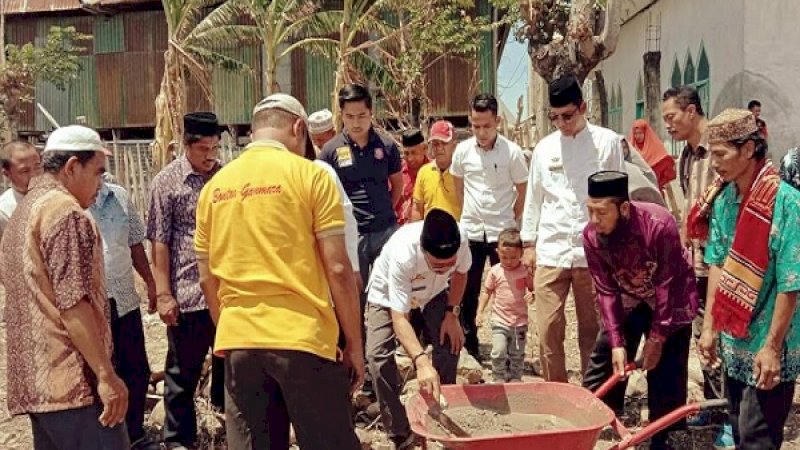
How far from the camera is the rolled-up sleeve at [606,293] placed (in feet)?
13.4

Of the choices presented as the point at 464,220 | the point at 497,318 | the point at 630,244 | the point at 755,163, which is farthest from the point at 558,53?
the point at 755,163

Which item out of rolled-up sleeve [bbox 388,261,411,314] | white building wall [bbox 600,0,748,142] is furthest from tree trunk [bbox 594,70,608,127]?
rolled-up sleeve [bbox 388,261,411,314]

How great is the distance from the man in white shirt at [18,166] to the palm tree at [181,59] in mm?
6834

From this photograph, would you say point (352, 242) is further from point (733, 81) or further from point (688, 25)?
point (688, 25)

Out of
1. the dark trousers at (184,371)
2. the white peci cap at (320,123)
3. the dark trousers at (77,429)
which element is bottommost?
the dark trousers at (184,371)

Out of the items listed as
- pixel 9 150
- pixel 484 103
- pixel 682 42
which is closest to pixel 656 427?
pixel 484 103

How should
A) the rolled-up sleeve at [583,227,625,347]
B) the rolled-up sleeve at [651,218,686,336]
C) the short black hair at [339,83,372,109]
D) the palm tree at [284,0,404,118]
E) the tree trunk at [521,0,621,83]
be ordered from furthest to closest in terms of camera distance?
the palm tree at [284,0,404,118] → the tree trunk at [521,0,621,83] → the short black hair at [339,83,372,109] → the rolled-up sleeve at [583,227,625,347] → the rolled-up sleeve at [651,218,686,336]

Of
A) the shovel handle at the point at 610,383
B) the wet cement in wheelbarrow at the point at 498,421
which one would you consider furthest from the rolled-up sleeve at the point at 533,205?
the wet cement in wheelbarrow at the point at 498,421

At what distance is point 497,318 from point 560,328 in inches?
36.0

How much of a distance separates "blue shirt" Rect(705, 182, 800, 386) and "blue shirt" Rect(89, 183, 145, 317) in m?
3.11

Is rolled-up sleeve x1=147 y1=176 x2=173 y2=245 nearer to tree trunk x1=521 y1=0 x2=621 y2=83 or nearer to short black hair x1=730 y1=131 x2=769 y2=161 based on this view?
short black hair x1=730 y1=131 x2=769 y2=161

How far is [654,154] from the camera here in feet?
21.9

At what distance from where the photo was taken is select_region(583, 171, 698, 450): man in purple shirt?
3.88 metres

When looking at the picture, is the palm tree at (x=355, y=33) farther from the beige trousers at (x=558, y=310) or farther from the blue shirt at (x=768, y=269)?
the blue shirt at (x=768, y=269)
